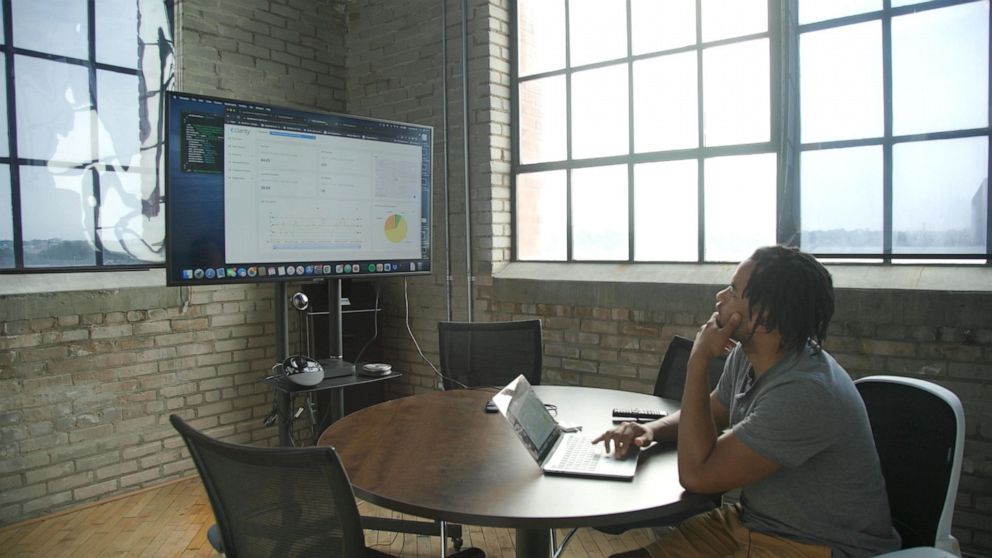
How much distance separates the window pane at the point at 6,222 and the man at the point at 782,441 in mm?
3373

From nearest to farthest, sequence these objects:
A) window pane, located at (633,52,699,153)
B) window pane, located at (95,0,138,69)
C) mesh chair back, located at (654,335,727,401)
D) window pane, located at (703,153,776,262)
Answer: mesh chair back, located at (654,335,727,401) → window pane, located at (703,153,776,262) → window pane, located at (633,52,699,153) → window pane, located at (95,0,138,69)

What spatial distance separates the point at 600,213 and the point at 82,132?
9.52 ft

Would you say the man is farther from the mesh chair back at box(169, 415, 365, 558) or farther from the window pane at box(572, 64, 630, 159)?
the window pane at box(572, 64, 630, 159)

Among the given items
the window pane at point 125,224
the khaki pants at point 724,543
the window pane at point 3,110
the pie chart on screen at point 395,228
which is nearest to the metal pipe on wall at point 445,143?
the pie chart on screen at point 395,228

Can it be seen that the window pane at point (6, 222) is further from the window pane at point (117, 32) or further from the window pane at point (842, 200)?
the window pane at point (842, 200)

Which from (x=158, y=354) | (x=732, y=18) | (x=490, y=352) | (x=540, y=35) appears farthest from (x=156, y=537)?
(x=732, y=18)

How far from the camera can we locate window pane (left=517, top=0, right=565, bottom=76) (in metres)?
4.14

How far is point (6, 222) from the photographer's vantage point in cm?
340

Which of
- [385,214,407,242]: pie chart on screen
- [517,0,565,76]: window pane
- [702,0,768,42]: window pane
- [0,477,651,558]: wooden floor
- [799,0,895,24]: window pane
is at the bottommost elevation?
[0,477,651,558]: wooden floor

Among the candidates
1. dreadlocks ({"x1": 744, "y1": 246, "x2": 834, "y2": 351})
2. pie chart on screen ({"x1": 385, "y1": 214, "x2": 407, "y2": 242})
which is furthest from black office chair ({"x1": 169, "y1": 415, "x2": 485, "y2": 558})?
pie chart on screen ({"x1": 385, "y1": 214, "x2": 407, "y2": 242})

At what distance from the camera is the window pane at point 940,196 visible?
279cm

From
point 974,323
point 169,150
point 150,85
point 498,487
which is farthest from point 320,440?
point 150,85

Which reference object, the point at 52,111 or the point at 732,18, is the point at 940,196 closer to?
the point at 732,18

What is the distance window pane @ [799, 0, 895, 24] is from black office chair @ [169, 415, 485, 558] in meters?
3.04
